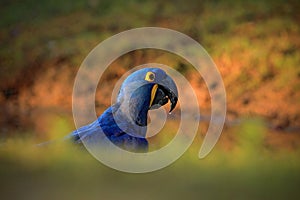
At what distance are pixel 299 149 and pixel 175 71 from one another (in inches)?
46.8

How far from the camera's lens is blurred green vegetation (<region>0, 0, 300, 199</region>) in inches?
90.7

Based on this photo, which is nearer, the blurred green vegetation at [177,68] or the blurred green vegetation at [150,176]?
the blurred green vegetation at [150,176]

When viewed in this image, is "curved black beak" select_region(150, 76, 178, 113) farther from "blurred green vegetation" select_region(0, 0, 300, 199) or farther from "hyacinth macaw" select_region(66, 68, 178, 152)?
"blurred green vegetation" select_region(0, 0, 300, 199)

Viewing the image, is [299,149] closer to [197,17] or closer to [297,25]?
[297,25]

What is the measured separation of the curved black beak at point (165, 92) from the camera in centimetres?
231

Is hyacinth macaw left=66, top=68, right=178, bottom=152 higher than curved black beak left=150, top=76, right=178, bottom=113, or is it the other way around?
curved black beak left=150, top=76, right=178, bottom=113

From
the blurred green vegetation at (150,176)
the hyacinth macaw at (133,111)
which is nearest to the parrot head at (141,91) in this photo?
the hyacinth macaw at (133,111)

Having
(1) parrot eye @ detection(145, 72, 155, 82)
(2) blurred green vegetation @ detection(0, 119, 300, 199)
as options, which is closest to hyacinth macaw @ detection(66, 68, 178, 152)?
(1) parrot eye @ detection(145, 72, 155, 82)

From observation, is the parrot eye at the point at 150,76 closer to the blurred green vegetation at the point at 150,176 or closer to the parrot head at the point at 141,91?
the parrot head at the point at 141,91

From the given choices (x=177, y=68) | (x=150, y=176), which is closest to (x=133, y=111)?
(x=150, y=176)

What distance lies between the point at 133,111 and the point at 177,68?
160cm

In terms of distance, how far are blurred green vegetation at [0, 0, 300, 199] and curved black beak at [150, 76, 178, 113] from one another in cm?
42

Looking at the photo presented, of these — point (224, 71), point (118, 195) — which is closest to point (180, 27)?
point (224, 71)

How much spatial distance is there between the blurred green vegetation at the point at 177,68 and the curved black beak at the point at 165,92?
423 mm
